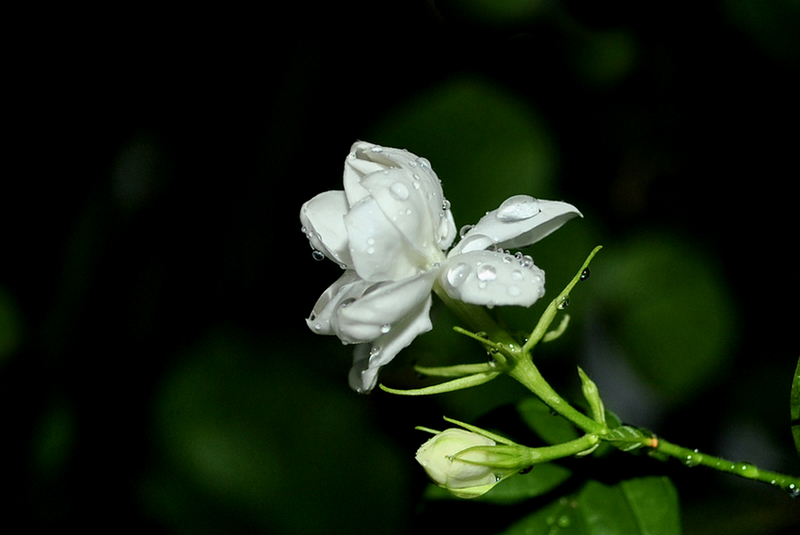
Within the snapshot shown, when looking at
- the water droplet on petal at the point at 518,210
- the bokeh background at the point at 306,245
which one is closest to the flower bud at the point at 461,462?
the water droplet on petal at the point at 518,210

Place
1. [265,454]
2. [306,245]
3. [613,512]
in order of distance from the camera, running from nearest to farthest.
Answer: [613,512]
[265,454]
[306,245]

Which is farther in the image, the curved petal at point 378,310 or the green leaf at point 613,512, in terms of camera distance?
the green leaf at point 613,512

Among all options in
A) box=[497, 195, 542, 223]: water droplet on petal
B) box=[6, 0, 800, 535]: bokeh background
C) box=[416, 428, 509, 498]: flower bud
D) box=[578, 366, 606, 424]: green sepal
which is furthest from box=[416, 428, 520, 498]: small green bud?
box=[6, 0, 800, 535]: bokeh background

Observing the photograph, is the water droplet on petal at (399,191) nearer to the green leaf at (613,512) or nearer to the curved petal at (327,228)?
the curved petal at (327,228)

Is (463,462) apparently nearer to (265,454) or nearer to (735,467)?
(735,467)

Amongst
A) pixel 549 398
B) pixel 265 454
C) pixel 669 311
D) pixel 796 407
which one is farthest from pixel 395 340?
pixel 669 311

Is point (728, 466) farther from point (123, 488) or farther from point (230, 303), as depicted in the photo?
point (123, 488)
